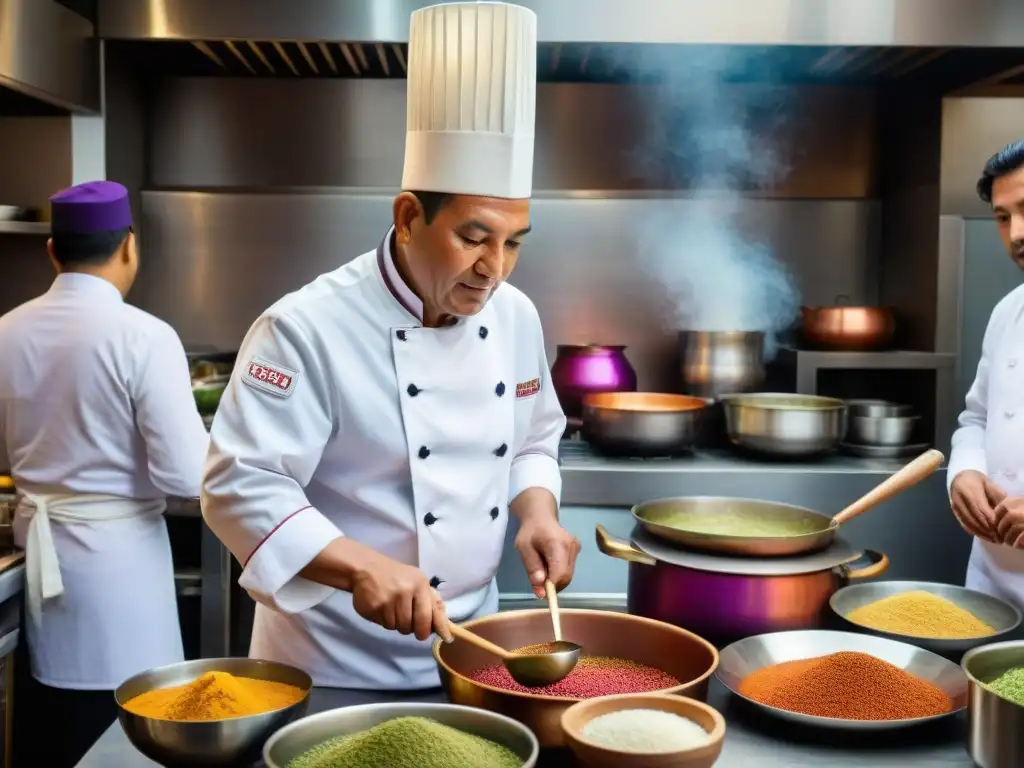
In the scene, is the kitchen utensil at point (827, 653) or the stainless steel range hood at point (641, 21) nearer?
the kitchen utensil at point (827, 653)

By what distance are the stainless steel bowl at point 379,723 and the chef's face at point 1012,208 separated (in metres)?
1.66

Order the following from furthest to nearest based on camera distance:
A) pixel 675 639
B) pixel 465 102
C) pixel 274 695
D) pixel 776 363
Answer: pixel 776 363 → pixel 465 102 → pixel 675 639 → pixel 274 695

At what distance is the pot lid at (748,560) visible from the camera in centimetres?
155

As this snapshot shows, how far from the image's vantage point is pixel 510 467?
6.31ft

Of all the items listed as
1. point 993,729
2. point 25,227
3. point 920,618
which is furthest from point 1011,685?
point 25,227

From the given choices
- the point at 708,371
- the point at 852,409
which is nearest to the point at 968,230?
the point at 852,409

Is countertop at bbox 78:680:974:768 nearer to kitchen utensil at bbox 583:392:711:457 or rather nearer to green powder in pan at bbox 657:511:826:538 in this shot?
green powder in pan at bbox 657:511:826:538

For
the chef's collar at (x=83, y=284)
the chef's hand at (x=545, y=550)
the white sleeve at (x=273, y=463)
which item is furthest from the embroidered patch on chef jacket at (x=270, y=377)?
the chef's collar at (x=83, y=284)

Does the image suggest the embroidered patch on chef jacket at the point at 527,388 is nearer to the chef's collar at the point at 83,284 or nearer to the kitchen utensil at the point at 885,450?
the chef's collar at the point at 83,284

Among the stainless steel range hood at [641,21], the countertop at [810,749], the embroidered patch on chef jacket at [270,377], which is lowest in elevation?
the countertop at [810,749]

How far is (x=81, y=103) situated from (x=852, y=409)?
266 centimetres

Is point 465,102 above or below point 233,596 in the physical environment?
above

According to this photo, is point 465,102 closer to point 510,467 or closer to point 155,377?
point 510,467

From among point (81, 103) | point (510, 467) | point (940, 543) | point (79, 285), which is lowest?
point (940, 543)
